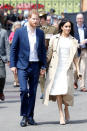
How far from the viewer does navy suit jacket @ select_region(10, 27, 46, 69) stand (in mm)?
Answer: 10484

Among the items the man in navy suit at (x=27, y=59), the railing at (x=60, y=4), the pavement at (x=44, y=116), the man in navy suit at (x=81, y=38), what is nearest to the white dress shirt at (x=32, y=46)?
the man in navy suit at (x=27, y=59)

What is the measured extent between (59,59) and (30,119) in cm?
101

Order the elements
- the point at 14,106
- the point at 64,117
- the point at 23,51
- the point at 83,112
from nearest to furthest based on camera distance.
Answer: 1. the point at 23,51
2. the point at 64,117
3. the point at 83,112
4. the point at 14,106

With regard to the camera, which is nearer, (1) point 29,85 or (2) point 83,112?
(1) point 29,85

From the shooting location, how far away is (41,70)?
34.9 ft

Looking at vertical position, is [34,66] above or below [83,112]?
above

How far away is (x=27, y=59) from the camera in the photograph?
412 inches

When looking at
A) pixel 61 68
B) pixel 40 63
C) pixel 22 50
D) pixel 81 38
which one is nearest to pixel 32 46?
pixel 22 50

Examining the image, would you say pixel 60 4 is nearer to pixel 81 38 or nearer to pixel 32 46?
pixel 81 38

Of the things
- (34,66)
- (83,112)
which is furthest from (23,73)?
(83,112)

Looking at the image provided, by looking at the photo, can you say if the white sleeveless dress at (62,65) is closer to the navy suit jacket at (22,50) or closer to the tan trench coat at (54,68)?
the tan trench coat at (54,68)

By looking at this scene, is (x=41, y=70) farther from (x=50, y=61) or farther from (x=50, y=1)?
(x=50, y=1)

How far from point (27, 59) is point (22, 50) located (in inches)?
6.2

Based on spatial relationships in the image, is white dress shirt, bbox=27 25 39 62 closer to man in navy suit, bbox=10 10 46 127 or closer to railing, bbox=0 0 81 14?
man in navy suit, bbox=10 10 46 127
